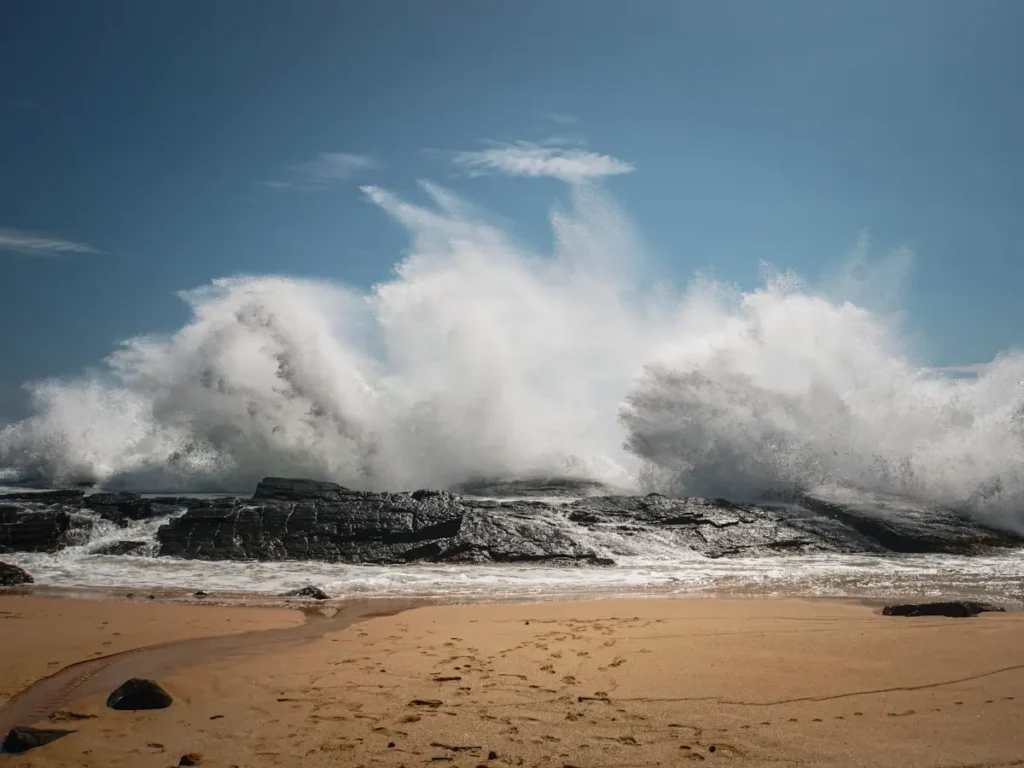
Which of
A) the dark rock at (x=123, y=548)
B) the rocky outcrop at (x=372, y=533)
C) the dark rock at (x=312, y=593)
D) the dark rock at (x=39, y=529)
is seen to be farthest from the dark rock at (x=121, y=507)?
the dark rock at (x=312, y=593)

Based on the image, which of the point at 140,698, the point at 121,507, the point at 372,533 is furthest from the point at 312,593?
the point at 121,507

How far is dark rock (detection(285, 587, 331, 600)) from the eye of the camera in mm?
9888

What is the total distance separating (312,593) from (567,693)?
5.98 metres

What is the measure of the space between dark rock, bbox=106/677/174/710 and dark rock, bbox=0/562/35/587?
731cm

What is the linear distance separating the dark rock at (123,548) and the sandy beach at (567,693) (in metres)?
6.06

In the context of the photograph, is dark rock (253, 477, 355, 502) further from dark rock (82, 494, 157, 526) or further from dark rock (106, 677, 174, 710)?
dark rock (106, 677, 174, 710)

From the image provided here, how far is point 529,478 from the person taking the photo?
25.6m

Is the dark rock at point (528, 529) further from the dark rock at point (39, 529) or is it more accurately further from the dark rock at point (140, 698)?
the dark rock at point (140, 698)

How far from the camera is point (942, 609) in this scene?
7.80 metres

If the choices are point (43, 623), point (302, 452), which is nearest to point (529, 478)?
point (302, 452)

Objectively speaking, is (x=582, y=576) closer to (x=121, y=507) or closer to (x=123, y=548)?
(x=123, y=548)

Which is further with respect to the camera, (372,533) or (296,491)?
(296,491)

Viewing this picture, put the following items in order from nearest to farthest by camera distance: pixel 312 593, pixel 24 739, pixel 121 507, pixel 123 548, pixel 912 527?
pixel 24 739 → pixel 312 593 → pixel 123 548 → pixel 912 527 → pixel 121 507

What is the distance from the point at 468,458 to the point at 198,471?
9978mm
